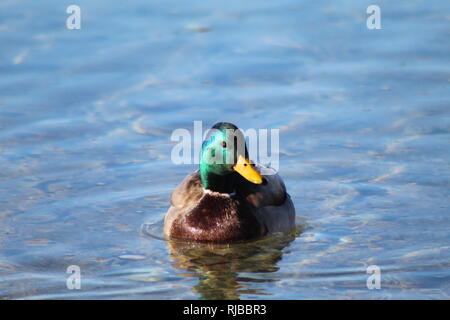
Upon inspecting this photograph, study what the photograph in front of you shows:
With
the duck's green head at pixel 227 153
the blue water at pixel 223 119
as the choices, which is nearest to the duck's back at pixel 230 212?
the blue water at pixel 223 119

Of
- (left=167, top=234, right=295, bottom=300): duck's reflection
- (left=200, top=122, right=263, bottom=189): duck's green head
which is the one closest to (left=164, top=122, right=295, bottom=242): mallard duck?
(left=200, top=122, right=263, bottom=189): duck's green head

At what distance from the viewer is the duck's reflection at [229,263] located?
719 cm

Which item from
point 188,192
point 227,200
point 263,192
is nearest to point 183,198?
point 188,192

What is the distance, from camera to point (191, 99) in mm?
11422

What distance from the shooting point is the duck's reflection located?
7.19m

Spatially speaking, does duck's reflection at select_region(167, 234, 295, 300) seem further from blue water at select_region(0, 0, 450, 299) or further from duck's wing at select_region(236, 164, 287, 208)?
duck's wing at select_region(236, 164, 287, 208)

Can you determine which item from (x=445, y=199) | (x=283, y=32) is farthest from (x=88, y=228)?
(x=283, y=32)

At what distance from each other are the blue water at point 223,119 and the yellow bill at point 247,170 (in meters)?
0.60

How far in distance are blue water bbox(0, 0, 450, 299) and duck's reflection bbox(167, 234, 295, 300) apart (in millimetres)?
24

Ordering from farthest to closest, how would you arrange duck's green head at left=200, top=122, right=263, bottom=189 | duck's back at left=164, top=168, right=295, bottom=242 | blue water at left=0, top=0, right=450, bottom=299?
duck's back at left=164, top=168, right=295, bottom=242
duck's green head at left=200, top=122, right=263, bottom=189
blue water at left=0, top=0, right=450, bottom=299

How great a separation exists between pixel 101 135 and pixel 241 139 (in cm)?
285

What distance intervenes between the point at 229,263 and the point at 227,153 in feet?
3.10

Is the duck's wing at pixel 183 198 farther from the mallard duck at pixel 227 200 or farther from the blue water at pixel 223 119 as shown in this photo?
the blue water at pixel 223 119

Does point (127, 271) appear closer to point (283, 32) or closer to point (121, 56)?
point (121, 56)
